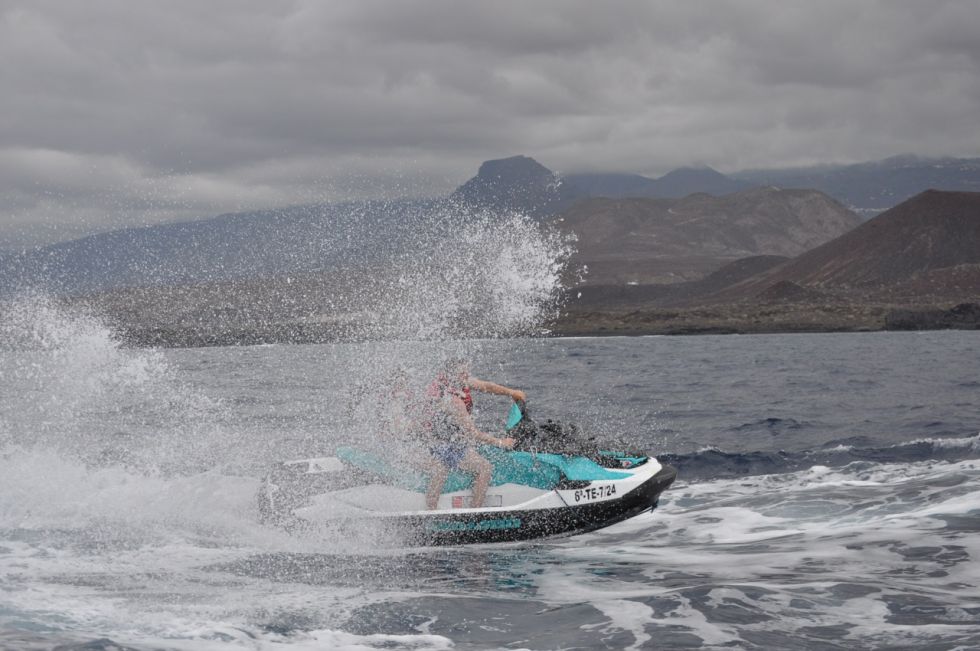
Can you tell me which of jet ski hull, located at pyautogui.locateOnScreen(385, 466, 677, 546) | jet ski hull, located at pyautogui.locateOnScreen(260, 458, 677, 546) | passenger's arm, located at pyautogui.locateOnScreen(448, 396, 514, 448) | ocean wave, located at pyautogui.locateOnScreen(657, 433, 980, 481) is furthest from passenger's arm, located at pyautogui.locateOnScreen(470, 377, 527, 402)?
ocean wave, located at pyautogui.locateOnScreen(657, 433, 980, 481)

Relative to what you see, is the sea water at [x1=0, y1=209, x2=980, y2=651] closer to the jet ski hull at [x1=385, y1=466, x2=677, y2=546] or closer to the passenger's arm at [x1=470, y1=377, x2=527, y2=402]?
the jet ski hull at [x1=385, y1=466, x2=677, y2=546]

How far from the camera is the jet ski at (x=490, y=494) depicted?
15.8m

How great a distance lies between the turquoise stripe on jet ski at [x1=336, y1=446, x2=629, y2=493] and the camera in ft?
52.9

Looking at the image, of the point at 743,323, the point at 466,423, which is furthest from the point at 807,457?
the point at 743,323

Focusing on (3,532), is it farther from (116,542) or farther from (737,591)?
(737,591)

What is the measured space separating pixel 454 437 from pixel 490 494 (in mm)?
1141

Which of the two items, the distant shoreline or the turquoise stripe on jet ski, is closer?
the turquoise stripe on jet ski

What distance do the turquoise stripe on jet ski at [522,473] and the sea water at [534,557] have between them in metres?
1.10

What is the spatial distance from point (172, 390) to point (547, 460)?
152 ft

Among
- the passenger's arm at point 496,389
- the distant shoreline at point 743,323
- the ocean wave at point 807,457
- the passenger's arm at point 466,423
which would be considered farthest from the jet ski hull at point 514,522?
the distant shoreline at point 743,323

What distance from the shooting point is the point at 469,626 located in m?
11.3

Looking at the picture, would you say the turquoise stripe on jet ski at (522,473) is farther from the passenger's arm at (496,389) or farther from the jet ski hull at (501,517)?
the passenger's arm at (496,389)

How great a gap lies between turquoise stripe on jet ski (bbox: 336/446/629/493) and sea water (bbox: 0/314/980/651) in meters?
1.10

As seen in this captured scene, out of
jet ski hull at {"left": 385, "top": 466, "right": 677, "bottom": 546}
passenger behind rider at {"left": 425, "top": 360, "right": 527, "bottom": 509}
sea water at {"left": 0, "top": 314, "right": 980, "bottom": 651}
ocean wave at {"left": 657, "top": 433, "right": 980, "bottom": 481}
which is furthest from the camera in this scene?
ocean wave at {"left": 657, "top": 433, "right": 980, "bottom": 481}
